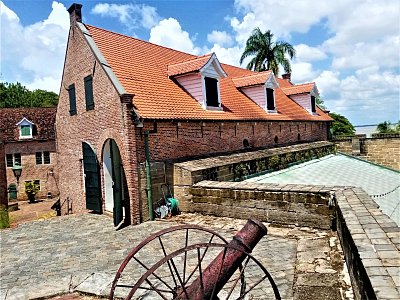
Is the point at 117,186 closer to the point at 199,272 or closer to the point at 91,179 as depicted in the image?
the point at 91,179

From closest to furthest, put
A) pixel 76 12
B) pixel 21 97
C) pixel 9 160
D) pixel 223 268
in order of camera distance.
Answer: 1. pixel 223 268
2. pixel 76 12
3. pixel 9 160
4. pixel 21 97

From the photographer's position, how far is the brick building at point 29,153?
2956 centimetres

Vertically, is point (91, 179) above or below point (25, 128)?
below

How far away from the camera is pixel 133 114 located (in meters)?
9.77

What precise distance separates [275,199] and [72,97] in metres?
10.4

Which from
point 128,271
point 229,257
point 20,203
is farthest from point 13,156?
point 229,257

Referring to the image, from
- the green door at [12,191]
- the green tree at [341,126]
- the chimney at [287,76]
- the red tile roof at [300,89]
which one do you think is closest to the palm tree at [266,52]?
the chimney at [287,76]

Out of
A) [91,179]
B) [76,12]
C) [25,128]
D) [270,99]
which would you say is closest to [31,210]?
[25,128]

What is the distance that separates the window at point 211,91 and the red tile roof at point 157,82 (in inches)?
18.8

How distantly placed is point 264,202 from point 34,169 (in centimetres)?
2803

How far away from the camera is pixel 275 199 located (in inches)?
315

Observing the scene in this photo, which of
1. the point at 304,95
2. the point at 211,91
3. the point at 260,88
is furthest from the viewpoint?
the point at 304,95

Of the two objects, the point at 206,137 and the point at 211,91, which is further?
the point at 211,91

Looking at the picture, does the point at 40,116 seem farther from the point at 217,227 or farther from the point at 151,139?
the point at 217,227
